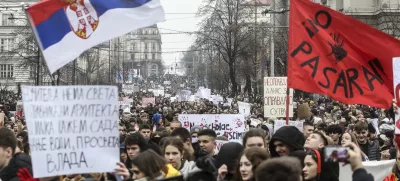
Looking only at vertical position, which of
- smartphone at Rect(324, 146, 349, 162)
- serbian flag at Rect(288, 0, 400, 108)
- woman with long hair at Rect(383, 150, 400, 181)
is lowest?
woman with long hair at Rect(383, 150, 400, 181)

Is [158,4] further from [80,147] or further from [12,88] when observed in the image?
[12,88]

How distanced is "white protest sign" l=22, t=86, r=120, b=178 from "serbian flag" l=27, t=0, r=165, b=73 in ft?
5.92

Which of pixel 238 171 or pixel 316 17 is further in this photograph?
pixel 316 17

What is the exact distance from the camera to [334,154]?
15.2 feet

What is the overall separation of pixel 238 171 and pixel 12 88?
92.6m

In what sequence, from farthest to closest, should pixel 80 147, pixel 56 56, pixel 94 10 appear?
1. pixel 94 10
2. pixel 56 56
3. pixel 80 147

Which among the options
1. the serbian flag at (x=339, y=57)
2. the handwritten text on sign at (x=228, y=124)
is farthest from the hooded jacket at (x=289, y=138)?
the handwritten text on sign at (x=228, y=124)

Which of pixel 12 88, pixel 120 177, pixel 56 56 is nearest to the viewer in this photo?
pixel 120 177

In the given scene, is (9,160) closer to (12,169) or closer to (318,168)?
(12,169)

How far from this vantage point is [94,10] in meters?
8.45

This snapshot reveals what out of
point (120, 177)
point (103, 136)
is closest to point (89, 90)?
Answer: point (103, 136)

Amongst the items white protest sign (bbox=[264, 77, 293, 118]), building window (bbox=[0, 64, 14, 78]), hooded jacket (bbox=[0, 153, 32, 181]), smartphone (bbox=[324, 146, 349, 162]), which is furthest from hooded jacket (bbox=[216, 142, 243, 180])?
building window (bbox=[0, 64, 14, 78])

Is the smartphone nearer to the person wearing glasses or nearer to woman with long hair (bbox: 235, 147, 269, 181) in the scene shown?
woman with long hair (bbox: 235, 147, 269, 181)

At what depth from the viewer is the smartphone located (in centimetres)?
462
